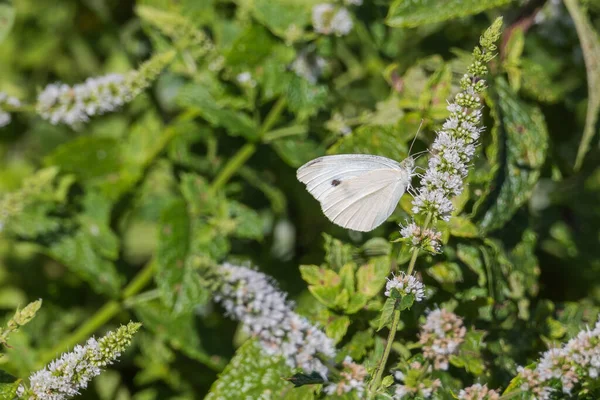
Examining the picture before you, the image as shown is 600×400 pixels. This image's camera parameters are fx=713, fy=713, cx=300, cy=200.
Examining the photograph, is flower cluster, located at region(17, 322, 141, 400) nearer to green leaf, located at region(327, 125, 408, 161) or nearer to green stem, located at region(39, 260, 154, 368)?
green leaf, located at region(327, 125, 408, 161)

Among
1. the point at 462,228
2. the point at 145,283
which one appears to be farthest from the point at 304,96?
the point at 145,283

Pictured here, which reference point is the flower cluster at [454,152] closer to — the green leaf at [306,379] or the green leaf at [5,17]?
the green leaf at [306,379]

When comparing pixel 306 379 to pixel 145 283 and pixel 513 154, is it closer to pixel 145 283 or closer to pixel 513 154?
pixel 513 154

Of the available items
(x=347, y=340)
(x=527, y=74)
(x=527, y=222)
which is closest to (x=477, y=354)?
(x=347, y=340)

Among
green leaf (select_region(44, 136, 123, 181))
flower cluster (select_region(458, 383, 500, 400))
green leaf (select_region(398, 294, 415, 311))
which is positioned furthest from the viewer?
green leaf (select_region(44, 136, 123, 181))

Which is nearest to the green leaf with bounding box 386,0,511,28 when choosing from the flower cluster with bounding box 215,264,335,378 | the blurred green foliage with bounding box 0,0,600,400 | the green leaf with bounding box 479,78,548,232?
the blurred green foliage with bounding box 0,0,600,400

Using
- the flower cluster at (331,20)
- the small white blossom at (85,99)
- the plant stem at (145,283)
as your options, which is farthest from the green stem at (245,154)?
the small white blossom at (85,99)
